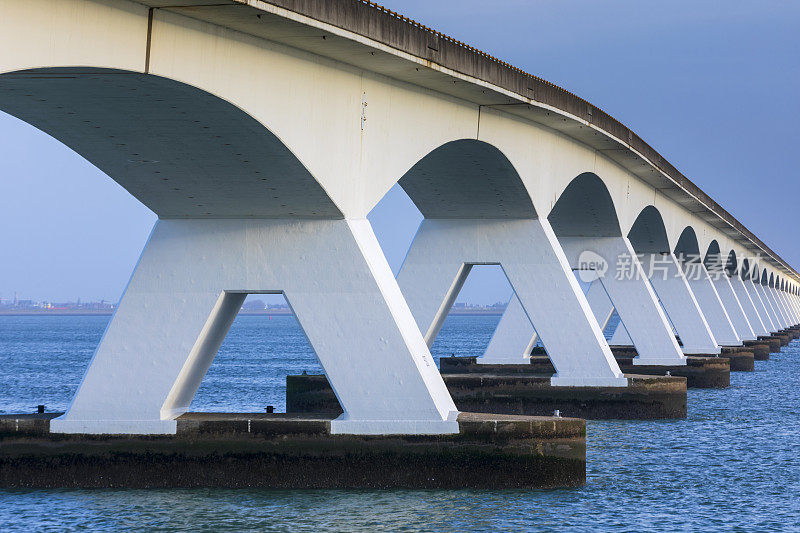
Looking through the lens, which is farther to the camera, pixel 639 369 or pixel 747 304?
pixel 747 304

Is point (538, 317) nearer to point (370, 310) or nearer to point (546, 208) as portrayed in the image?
point (546, 208)

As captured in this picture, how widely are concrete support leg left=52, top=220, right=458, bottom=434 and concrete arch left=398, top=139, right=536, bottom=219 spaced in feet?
25.4

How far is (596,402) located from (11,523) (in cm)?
2060

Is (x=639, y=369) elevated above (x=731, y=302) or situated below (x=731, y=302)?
below

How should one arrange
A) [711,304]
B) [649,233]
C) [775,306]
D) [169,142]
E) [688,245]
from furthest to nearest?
[775,306]
[711,304]
[688,245]
[649,233]
[169,142]

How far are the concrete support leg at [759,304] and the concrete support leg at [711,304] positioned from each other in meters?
32.9

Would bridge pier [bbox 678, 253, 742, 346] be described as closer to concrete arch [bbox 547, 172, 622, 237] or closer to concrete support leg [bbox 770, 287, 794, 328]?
concrete arch [bbox 547, 172, 622, 237]

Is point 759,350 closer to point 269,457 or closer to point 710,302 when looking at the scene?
point 710,302

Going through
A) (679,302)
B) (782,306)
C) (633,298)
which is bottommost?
(633,298)

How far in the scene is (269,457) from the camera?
22.5 metres

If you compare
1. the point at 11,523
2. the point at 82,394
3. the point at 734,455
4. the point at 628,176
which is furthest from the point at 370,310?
the point at 628,176

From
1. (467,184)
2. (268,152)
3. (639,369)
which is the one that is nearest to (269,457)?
(268,152)

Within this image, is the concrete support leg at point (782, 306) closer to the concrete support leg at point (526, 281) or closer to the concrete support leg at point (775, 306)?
the concrete support leg at point (775, 306)
